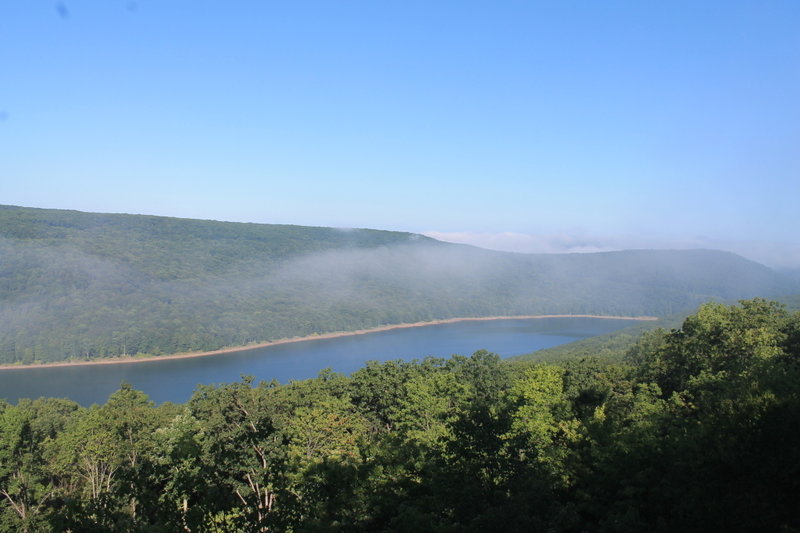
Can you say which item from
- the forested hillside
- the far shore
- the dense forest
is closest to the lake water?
the far shore

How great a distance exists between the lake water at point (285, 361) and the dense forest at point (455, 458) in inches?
1499

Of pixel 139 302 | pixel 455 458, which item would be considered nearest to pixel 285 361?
pixel 139 302

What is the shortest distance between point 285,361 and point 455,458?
320 ft

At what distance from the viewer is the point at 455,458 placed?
1067 cm

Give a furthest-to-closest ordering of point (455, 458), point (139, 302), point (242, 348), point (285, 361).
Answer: point (139, 302) < point (242, 348) < point (285, 361) < point (455, 458)

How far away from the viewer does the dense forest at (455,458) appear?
898 cm

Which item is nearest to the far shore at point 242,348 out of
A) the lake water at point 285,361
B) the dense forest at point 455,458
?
the lake water at point 285,361

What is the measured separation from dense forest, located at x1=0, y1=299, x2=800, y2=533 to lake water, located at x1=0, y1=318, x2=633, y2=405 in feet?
125

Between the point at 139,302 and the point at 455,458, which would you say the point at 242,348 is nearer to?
the point at 139,302

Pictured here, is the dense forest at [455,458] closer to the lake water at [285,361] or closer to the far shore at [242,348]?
the lake water at [285,361]

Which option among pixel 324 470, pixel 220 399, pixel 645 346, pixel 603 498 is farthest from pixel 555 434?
pixel 645 346

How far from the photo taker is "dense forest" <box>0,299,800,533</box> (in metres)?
8.98

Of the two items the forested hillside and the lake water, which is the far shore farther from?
the lake water

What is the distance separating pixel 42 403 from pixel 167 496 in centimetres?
3910
